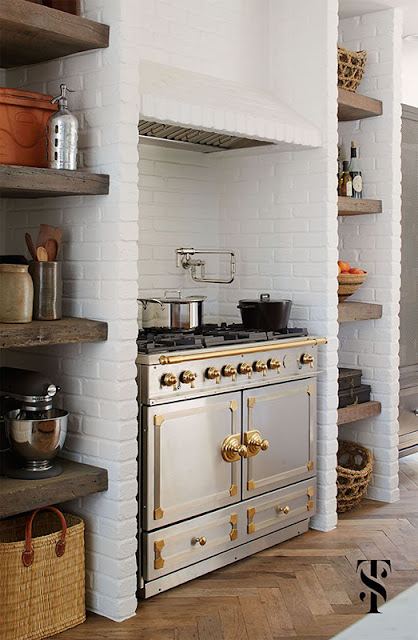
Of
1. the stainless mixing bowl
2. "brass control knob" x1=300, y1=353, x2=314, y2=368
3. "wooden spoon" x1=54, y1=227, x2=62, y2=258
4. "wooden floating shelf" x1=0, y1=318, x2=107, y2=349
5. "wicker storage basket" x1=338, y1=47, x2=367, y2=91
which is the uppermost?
"wicker storage basket" x1=338, y1=47, x2=367, y2=91

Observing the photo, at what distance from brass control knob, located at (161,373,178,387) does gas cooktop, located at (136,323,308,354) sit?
4.0 inches

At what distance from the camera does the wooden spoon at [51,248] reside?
295 centimetres

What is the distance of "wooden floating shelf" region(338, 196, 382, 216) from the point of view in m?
4.17

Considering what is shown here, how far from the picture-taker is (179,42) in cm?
361

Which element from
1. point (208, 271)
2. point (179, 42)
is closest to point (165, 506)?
point (208, 271)

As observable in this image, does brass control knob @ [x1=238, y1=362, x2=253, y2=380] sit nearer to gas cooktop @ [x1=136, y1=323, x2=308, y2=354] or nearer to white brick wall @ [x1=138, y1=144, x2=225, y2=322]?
gas cooktop @ [x1=136, y1=323, x2=308, y2=354]

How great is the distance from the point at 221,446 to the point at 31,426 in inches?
35.2

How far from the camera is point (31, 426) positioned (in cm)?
278

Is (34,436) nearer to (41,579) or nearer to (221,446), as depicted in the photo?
(41,579)

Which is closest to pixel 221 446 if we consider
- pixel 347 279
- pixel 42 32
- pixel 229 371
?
pixel 229 371

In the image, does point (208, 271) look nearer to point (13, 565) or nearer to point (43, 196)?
point (43, 196)

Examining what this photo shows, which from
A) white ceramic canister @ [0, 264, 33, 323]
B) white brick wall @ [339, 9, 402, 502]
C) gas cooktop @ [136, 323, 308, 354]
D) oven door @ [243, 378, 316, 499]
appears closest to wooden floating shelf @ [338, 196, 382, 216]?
white brick wall @ [339, 9, 402, 502]

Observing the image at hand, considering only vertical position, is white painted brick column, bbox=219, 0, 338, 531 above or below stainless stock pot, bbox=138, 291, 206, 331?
above

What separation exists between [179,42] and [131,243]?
47.1 inches
